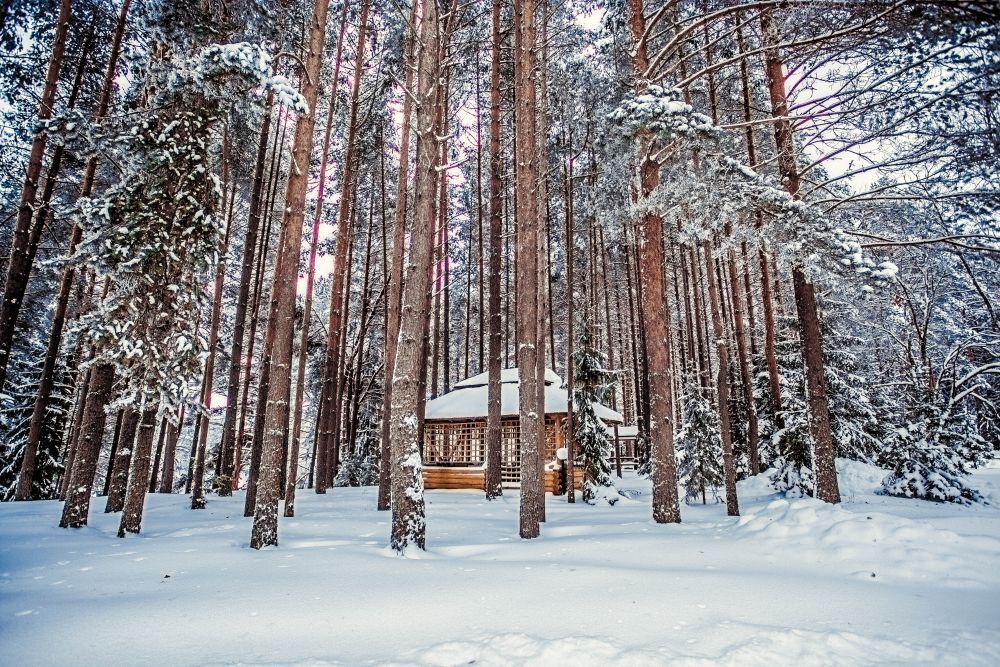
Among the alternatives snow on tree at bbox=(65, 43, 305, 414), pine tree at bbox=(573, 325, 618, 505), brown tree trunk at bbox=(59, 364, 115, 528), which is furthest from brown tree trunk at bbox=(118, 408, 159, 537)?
pine tree at bbox=(573, 325, 618, 505)

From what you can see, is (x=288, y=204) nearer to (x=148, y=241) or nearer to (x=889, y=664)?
(x=148, y=241)

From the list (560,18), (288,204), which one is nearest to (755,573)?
(288,204)

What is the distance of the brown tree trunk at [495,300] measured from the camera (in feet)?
38.5

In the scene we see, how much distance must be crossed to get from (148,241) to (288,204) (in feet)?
7.74

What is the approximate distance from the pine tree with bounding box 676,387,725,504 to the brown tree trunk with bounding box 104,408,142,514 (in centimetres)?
1227

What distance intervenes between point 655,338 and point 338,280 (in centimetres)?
761

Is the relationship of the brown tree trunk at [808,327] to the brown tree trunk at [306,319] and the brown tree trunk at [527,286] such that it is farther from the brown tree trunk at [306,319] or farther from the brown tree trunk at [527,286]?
the brown tree trunk at [306,319]

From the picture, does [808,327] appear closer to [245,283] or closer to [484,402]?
[484,402]

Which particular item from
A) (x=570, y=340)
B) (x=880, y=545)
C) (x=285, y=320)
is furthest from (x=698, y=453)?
(x=285, y=320)

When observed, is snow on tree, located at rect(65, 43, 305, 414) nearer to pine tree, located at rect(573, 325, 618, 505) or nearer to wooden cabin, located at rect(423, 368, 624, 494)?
pine tree, located at rect(573, 325, 618, 505)

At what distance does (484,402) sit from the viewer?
58.5 ft

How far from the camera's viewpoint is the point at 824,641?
2688 millimetres

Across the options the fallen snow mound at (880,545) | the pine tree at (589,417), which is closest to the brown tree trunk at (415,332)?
the fallen snow mound at (880,545)

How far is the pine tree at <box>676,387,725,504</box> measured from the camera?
12.4 m
